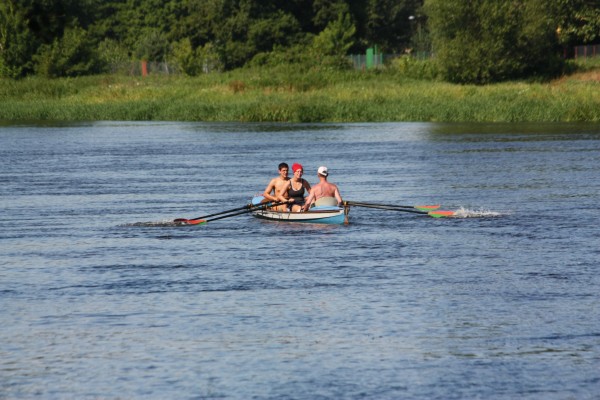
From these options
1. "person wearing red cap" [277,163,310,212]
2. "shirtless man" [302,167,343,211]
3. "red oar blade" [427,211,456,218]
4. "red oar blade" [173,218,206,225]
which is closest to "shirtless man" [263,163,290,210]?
"person wearing red cap" [277,163,310,212]

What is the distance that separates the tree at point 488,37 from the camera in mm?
83875

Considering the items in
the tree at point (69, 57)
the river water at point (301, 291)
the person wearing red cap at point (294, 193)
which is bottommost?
the river water at point (301, 291)

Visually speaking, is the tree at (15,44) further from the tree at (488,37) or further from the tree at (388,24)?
the tree at (388,24)

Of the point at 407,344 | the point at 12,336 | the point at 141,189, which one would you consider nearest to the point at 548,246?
the point at 407,344

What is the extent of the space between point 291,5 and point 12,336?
10125 cm

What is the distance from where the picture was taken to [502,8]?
84.4m

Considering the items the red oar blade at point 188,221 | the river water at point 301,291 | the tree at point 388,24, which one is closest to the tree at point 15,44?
the tree at point 388,24

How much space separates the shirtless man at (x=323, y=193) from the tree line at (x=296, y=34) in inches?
2276

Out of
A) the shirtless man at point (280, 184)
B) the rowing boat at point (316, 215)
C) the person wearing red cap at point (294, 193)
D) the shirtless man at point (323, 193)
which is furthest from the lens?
the person wearing red cap at point (294, 193)

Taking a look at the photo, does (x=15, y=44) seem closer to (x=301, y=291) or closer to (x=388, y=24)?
(x=388, y=24)

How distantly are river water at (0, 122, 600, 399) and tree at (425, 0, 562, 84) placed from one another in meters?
44.2

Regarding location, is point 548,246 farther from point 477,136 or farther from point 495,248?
point 477,136

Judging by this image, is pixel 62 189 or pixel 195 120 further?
pixel 195 120

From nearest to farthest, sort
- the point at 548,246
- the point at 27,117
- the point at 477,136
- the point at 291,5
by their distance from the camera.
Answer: the point at 548,246, the point at 477,136, the point at 27,117, the point at 291,5
